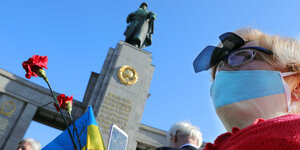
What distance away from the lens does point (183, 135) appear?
3037 millimetres

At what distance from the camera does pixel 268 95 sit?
1012 mm

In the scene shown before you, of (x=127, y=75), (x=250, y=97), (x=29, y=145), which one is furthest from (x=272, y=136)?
(x=127, y=75)

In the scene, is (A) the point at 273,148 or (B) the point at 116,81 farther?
(B) the point at 116,81

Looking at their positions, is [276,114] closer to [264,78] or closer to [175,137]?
[264,78]

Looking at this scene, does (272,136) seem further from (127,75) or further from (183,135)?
(127,75)

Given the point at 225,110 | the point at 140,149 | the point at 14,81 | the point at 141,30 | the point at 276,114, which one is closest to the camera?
the point at 276,114

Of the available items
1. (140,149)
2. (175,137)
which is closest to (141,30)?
(140,149)

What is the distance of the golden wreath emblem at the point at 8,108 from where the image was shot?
10.0 m

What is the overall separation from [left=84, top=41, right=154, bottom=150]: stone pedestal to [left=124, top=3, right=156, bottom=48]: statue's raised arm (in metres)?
1.04

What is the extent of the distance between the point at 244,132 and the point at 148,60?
11.6 metres

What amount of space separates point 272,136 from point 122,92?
10290 mm

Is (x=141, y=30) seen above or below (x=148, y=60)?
above

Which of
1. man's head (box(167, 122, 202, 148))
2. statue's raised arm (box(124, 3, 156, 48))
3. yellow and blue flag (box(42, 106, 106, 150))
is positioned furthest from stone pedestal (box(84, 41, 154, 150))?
man's head (box(167, 122, 202, 148))

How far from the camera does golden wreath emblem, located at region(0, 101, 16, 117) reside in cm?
1002
